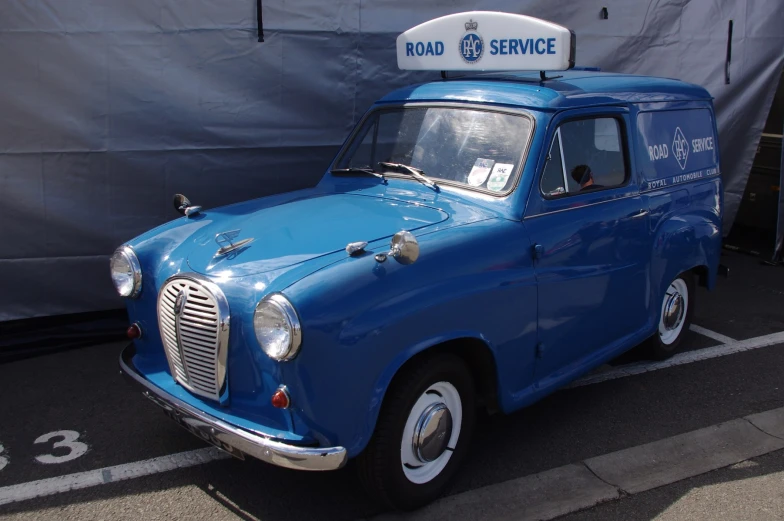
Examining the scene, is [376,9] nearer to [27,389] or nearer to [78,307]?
[78,307]

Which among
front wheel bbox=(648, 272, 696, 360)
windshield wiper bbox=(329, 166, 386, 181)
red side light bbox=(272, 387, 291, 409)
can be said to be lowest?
front wheel bbox=(648, 272, 696, 360)

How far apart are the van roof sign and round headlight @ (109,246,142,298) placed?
2.13 meters

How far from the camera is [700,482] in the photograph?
11.7 feet

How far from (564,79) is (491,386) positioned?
1.87 meters

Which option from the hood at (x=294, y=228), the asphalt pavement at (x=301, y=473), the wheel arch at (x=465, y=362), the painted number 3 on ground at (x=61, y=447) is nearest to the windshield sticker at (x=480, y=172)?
the hood at (x=294, y=228)

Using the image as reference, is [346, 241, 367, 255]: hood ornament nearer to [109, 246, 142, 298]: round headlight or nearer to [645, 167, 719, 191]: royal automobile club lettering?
[109, 246, 142, 298]: round headlight

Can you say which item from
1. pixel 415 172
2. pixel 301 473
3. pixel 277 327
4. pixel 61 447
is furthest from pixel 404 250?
pixel 61 447

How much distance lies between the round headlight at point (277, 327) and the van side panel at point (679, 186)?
95.8 inches

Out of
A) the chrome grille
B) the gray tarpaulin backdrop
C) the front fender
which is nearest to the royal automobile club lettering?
the front fender

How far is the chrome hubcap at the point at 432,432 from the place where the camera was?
3127mm

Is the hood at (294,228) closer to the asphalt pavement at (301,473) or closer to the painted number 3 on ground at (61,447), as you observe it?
the asphalt pavement at (301,473)

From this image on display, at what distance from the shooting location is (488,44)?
423cm

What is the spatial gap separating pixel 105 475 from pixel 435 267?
6.04 feet

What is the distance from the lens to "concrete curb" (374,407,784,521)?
328 centimetres
